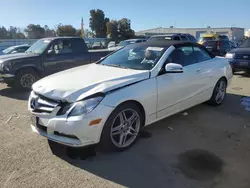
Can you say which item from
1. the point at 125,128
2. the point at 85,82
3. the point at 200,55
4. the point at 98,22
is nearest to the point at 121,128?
the point at 125,128

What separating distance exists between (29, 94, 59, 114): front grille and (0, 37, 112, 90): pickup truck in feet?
14.7

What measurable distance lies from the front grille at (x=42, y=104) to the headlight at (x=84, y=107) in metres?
0.29

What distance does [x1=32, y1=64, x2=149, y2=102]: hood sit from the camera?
3.47 metres

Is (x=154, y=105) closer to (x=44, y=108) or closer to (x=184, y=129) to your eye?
(x=184, y=129)

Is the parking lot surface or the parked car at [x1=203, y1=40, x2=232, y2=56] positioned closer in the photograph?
the parking lot surface

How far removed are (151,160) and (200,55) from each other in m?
2.89

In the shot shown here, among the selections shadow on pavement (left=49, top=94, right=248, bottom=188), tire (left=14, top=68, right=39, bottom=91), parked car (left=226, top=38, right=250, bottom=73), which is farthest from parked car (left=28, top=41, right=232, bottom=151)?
parked car (left=226, top=38, right=250, bottom=73)

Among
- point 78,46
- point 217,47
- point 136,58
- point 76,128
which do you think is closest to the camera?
point 76,128

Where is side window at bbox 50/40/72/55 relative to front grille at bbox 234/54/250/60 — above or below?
above

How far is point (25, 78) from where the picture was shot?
8.05 m

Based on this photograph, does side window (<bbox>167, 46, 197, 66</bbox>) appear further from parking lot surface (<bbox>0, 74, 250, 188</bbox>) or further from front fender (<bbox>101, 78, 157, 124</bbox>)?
parking lot surface (<bbox>0, 74, 250, 188</bbox>)

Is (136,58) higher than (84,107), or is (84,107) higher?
(136,58)

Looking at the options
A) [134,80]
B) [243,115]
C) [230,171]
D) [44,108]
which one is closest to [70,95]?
[44,108]

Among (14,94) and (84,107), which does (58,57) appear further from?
(84,107)
